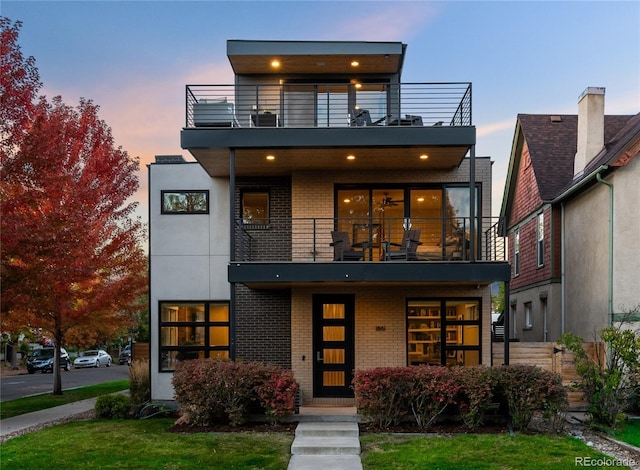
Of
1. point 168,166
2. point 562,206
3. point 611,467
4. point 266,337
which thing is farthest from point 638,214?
point 168,166

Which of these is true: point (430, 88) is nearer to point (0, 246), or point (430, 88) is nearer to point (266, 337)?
point (266, 337)

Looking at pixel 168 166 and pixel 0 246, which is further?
pixel 168 166

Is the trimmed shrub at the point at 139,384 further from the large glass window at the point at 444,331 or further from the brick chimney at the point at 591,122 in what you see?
the brick chimney at the point at 591,122

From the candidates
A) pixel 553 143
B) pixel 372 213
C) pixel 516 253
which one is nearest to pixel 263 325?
pixel 372 213

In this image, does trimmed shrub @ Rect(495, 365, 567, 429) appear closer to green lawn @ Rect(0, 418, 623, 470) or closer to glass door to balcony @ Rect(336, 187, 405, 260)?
green lawn @ Rect(0, 418, 623, 470)

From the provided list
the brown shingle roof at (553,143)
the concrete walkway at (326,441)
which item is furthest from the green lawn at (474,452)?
the brown shingle roof at (553,143)

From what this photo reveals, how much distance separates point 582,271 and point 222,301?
33.5 ft

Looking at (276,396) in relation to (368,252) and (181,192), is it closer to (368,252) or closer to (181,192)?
(368,252)

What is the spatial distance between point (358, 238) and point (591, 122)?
9140mm

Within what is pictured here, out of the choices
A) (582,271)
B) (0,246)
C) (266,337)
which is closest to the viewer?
(0,246)

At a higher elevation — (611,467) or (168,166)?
(168,166)

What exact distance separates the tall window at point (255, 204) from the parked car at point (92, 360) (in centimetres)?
3351

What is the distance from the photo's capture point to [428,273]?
12.6 metres

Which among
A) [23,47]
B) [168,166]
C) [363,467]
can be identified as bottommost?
[363,467]
